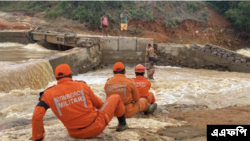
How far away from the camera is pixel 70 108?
3.37 meters

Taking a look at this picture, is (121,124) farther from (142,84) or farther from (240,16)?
(240,16)

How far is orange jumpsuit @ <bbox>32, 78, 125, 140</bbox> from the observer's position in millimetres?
3328

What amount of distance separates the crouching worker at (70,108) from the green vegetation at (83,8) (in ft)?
69.4

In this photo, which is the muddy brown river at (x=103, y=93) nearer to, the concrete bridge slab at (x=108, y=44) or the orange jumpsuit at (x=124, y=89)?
the orange jumpsuit at (x=124, y=89)

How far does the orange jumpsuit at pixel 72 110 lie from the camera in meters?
3.33

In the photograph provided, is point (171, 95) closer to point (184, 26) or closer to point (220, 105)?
point (220, 105)

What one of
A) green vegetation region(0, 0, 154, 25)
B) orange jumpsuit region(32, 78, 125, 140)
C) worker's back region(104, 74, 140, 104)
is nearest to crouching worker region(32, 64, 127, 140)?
orange jumpsuit region(32, 78, 125, 140)

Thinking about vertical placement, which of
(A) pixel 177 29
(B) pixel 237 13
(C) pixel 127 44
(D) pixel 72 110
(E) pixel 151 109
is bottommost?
(E) pixel 151 109

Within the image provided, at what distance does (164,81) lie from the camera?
423 inches

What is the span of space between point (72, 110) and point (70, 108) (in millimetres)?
36

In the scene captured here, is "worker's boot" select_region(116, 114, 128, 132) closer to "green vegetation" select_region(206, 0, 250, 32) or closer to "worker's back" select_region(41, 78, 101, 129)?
"worker's back" select_region(41, 78, 101, 129)

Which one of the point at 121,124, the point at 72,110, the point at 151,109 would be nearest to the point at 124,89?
the point at 121,124

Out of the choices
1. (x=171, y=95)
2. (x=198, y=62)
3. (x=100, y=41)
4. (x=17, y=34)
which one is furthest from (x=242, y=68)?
(x=17, y=34)

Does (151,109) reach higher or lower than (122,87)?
lower
